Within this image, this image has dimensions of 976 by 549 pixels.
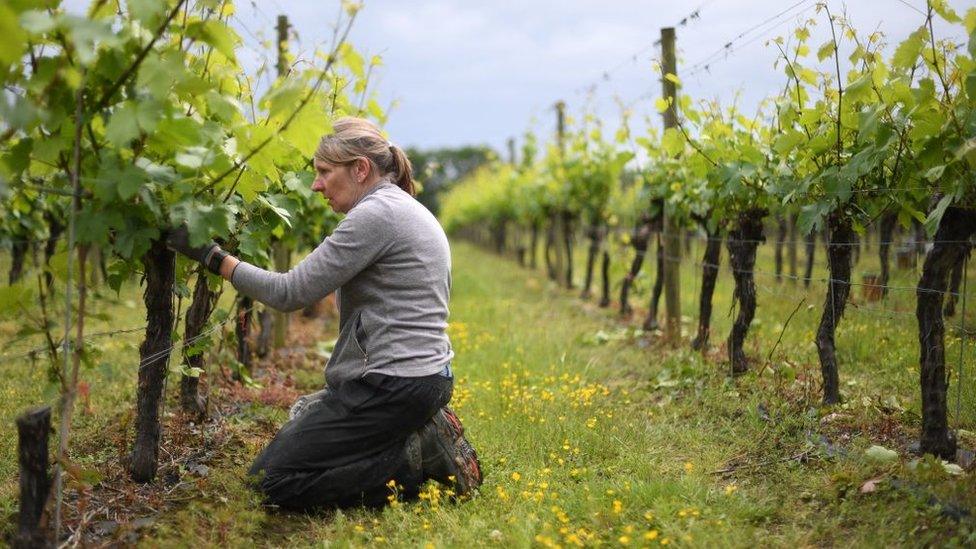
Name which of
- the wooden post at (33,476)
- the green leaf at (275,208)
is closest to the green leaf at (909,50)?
the green leaf at (275,208)

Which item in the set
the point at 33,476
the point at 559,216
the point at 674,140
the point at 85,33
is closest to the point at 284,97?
the point at 85,33

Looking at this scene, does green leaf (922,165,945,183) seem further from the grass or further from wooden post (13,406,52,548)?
wooden post (13,406,52,548)

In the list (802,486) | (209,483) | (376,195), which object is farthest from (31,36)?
(802,486)

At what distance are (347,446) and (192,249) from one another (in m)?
1.09

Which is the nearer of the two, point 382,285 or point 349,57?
point 349,57

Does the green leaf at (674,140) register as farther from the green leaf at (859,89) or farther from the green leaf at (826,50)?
the green leaf at (859,89)

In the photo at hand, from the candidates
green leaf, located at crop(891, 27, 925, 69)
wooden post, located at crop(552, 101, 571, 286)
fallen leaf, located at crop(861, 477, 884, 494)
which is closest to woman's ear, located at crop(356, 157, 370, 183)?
green leaf, located at crop(891, 27, 925, 69)

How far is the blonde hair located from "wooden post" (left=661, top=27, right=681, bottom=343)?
383 centimetres

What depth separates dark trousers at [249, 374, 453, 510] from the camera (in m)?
3.55

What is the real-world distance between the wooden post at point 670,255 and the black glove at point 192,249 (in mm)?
4707

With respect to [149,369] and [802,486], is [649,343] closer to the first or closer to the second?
[802,486]

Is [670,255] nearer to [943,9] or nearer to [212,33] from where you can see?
[943,9]

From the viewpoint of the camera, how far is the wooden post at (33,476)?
270 centimetres

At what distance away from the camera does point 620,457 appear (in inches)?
165
